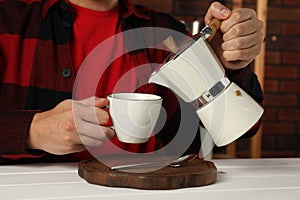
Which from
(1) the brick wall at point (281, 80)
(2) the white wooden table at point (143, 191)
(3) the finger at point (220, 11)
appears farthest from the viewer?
(1) the brick wall at point (281, 80)

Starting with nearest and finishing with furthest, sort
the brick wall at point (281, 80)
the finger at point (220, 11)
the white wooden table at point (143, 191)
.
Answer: the white wooden table at point (143, 191)
the finger at point (220, 11)
the brick wall at point (281, 80)

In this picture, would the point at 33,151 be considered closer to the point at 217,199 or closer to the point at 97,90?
the point at 97,90

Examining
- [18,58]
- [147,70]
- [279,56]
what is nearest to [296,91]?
[279,56]

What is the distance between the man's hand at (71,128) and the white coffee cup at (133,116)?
0.02 metres

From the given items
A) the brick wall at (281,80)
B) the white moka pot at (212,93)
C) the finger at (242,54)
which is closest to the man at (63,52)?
the finger at (242,54)

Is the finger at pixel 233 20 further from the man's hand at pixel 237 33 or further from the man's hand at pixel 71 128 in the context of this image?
the man's hand at pixel 71 128

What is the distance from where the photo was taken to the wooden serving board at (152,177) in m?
0.85

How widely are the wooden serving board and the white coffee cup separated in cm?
6

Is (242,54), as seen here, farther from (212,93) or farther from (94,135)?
(94,135)

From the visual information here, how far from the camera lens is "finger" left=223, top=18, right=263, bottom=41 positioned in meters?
1.00

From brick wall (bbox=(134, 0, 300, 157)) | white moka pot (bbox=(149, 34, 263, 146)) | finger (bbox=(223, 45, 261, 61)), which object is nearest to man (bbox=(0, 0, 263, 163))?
finger (bbox=(223, 45, 261, 61))

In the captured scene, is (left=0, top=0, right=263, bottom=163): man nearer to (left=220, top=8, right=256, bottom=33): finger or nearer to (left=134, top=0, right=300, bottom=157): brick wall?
(left=220, top=8, right=256, bottom=33): finger

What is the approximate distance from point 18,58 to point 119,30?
24 centimetres

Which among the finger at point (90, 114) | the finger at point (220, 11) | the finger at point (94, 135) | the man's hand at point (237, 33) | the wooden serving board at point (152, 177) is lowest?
the wooden serving board at point (152, 177)
